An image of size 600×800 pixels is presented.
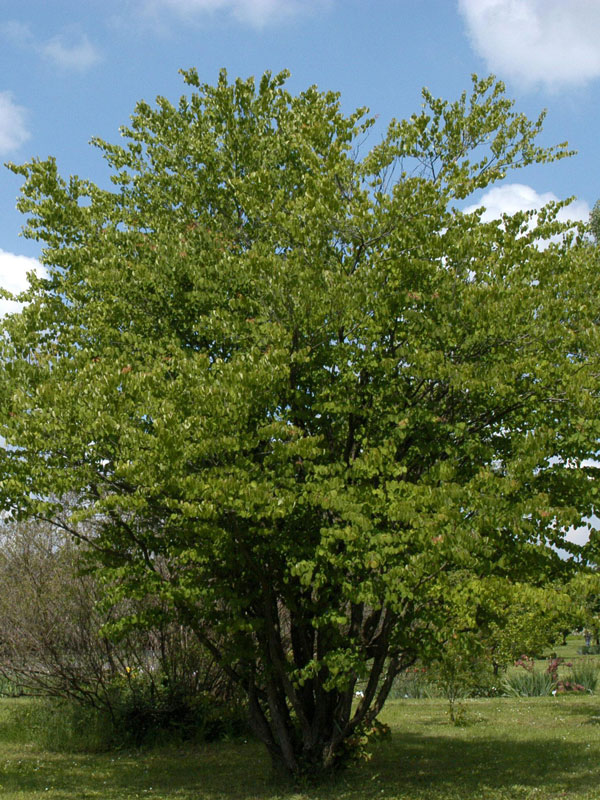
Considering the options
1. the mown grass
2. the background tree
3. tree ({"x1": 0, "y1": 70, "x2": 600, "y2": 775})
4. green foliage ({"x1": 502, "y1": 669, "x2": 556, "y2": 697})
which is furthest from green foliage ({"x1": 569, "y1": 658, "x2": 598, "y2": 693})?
tree ({"x1": 0, "y1": 70, "x2": 600, "y2": 775})

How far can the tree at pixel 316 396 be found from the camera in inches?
303

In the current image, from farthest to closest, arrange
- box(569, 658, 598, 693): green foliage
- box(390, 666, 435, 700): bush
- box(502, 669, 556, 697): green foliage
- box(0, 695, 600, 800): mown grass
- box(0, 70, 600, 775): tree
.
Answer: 1. box(390, 666, 435, 700): bush
2. box(569, 658, 598, 693): green foliage
3. box(502, 669, 556, 697): green foliage
4. box(0, 695, 600, 800): mown grass
5. box(0, 70, 600, 775): tree

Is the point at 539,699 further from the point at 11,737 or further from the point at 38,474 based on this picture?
the point at 38,474

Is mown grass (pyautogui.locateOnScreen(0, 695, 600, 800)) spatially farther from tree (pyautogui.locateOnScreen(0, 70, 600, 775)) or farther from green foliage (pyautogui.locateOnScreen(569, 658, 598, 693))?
green foliage (pyautogui.locateOnScreen(569, 658, 598, 693))

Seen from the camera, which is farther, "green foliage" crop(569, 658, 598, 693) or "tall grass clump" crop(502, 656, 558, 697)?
"green foliage" crop(569, 658, 598, 693)

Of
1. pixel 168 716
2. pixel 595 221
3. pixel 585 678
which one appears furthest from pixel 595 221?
pixel 168 716

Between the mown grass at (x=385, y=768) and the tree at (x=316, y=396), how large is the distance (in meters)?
0.97

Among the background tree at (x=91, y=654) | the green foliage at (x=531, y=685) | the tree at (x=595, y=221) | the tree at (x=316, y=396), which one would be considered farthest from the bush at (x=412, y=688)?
the tree at (x=595, y=221)

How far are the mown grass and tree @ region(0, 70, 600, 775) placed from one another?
971mm

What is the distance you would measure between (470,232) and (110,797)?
8870mm

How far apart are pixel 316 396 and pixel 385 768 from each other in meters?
6.22

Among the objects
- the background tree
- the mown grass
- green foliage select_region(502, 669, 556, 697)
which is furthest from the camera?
green foliage select_region(502, 669, 556, 697)

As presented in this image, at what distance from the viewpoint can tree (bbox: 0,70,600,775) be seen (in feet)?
25.3

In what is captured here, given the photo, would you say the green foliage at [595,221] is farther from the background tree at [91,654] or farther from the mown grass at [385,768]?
the background tree at [91,654]
